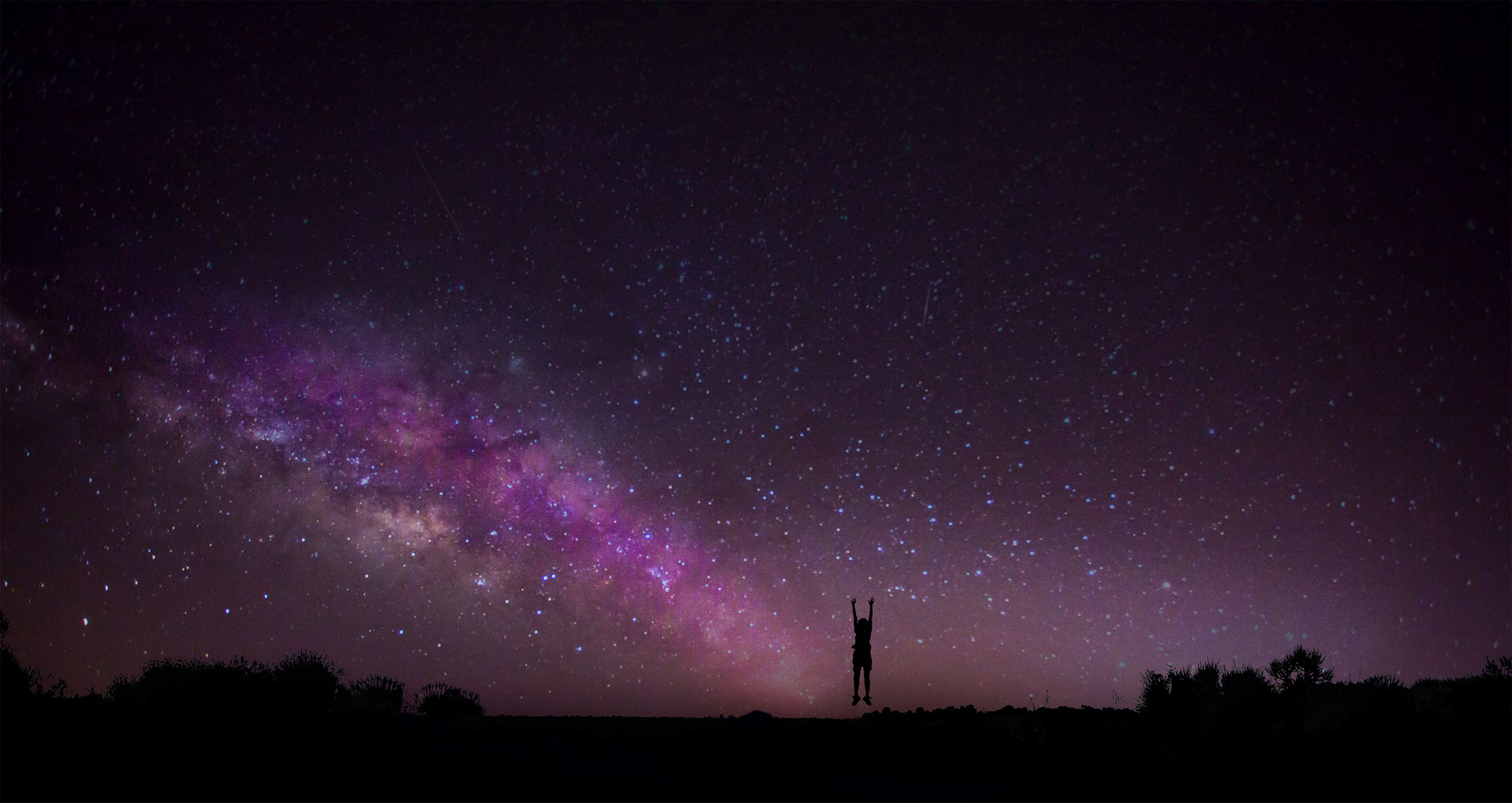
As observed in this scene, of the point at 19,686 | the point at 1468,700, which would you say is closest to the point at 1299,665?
the point at 1468,700

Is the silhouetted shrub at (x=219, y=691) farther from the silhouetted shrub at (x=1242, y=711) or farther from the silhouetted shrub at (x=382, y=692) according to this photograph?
the silhouetted shrub at (x=1242, y=711)

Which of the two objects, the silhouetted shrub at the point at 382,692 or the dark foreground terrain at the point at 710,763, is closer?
the dark foreground terrain at the point at 710,763

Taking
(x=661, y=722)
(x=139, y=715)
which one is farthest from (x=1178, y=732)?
(x=139, y=715)

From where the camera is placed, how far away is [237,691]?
10805 millimetres

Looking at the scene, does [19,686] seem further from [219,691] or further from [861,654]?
[861,654]

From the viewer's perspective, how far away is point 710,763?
302 inches

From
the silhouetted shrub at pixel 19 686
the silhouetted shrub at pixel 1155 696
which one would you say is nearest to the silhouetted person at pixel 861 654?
the silhouetted shrub at pixel 1155 696

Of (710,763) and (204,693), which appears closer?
(710,763)

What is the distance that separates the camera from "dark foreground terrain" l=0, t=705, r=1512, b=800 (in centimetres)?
558

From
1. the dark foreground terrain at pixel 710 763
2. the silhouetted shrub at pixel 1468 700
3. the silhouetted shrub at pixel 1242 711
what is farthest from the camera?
the silhouetted shrub at pixel 1242 711

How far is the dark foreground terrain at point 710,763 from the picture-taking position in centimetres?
558

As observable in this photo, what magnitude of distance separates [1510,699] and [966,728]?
6.65 metres

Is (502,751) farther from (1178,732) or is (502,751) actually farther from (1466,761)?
(1178,732)

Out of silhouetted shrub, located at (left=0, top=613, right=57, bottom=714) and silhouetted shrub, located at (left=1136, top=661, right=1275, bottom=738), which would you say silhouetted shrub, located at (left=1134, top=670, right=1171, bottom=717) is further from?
silhouetted shrub, located at (left=0, top=613, right=57, bottom=714)
